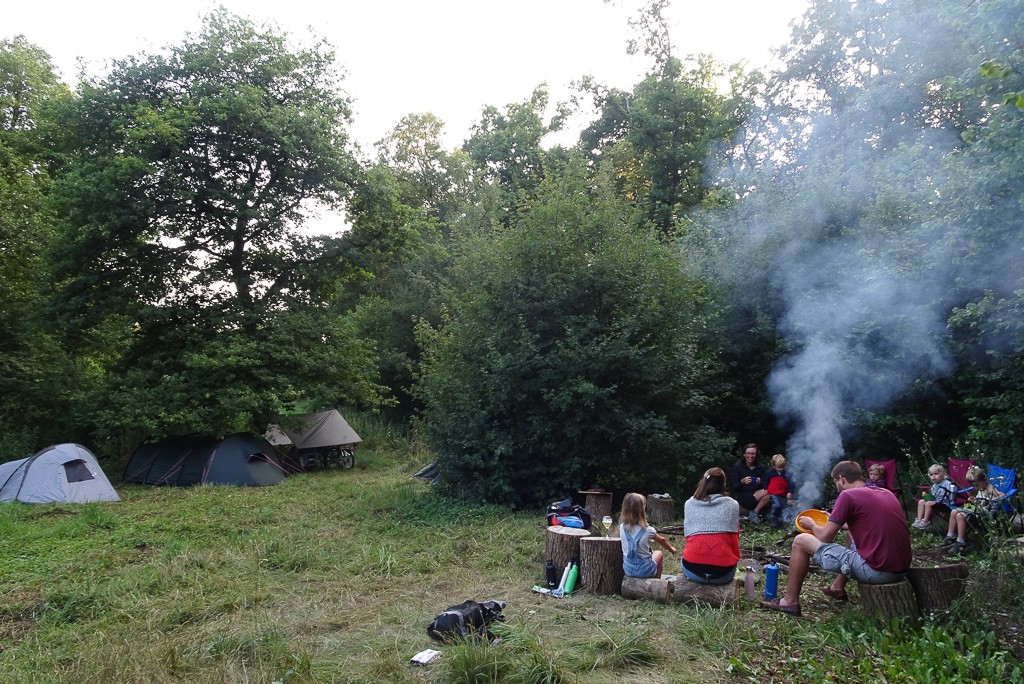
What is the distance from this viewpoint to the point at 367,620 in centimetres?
527

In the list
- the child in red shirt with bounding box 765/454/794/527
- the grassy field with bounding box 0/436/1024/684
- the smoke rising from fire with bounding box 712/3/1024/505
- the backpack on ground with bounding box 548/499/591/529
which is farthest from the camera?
the child in red shirt with bounding box 765/454/794/527

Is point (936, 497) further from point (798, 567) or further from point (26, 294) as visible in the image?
point (26, 294)

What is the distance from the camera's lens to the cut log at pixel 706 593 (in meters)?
5.24

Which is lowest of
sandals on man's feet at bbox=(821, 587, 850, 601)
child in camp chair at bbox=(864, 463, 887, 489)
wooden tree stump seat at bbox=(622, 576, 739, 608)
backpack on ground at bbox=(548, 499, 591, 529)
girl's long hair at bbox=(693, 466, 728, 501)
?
sandals on man's feet at bbox=(821, 587, 850, 601)

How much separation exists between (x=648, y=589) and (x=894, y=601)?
5.90ft

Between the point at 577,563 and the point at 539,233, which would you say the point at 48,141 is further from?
the point at 577,563

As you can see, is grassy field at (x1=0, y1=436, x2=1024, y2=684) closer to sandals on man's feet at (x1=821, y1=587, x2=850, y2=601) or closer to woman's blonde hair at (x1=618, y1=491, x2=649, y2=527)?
sandals on man's feet at (x1=821, y1=587, x2=850, y2=601)

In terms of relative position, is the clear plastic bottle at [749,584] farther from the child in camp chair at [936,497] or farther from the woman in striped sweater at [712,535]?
the child in camp chair at [936,497]

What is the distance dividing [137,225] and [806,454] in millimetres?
13581

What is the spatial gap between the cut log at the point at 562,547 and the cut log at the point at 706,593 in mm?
1025

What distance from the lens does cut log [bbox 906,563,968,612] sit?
4.63 m

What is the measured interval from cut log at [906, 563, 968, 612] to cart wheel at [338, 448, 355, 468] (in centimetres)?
1424

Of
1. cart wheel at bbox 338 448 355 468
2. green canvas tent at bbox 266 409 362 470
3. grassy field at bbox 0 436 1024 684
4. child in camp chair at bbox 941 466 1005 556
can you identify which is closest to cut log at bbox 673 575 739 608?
grassy field at bbox 0 436 1024 684

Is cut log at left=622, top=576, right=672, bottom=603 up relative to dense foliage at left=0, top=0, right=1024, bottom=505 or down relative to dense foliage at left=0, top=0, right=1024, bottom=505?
down
